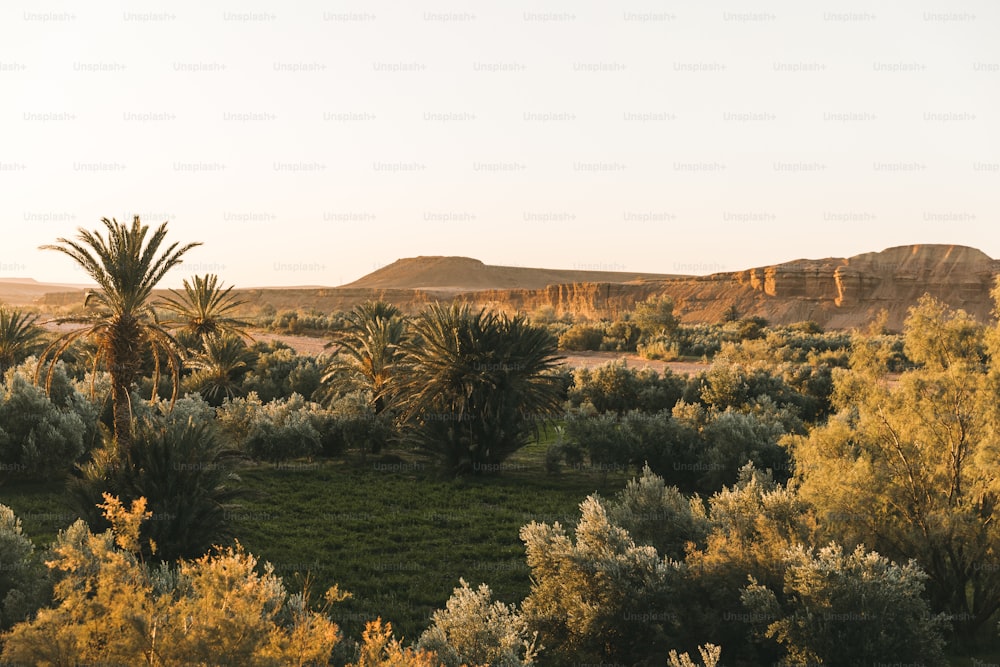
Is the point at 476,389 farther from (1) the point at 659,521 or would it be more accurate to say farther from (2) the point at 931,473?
(2) the point at 931,473

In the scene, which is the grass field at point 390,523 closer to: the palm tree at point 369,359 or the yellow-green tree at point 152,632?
the palm tree at point 369,359

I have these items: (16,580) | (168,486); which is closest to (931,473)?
(16,580)

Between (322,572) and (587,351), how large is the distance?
36861 millimetres

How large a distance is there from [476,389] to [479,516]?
3.21m

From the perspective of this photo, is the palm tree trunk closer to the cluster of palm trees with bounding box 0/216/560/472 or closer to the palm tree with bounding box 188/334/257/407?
the cluster of palm trees with bounding box 0/216/560/472

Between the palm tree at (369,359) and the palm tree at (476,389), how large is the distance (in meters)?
2.17

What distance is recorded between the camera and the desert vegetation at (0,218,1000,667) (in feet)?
15.9

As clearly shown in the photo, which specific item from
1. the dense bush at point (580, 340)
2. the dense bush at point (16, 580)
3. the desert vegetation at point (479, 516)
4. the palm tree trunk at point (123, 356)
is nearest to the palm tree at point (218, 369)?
the desert vegetation at point (479, 516)

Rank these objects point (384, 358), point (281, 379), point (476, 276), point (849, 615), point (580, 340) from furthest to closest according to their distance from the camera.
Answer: point (476, 276) → point (580, 340) → point (281, 379) → point (384, 358) → point (849, 615)

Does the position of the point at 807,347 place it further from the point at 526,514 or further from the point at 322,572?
the point at 322,572

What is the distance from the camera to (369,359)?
1733cm

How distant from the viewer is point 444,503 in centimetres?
1191

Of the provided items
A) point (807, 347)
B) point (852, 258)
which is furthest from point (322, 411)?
point (852, 258)

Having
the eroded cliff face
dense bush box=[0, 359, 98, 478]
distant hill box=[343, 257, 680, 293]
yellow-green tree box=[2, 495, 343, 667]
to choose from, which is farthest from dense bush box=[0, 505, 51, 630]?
distant hill box=[343, 257, 680, 293]
